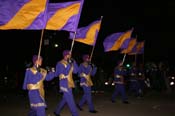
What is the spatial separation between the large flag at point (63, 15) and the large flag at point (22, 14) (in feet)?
3.87

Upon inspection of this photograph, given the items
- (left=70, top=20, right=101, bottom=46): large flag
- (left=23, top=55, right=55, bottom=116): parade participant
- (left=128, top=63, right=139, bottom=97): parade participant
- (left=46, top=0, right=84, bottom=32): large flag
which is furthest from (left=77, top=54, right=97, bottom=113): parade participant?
(left=128, top=63, right=139, bottom=97): parade participant

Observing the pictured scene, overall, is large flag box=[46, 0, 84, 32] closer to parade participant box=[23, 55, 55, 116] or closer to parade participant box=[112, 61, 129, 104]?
parade participant box=[23, 55, 55, 116]

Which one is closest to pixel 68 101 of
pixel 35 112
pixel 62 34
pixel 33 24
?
pixel 35 112

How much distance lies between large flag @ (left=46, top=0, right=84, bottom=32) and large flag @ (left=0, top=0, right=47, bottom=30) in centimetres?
118

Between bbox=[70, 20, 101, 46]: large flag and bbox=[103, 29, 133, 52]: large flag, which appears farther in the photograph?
bbox=[103, 29, 133, 52]: large flag

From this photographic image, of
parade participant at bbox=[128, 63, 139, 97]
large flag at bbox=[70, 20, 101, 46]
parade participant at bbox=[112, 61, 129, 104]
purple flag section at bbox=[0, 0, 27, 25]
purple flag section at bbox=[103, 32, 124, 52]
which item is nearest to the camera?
purple flag section at bbox=[0, 0, 27, 25]

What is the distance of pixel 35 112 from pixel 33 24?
236 cm

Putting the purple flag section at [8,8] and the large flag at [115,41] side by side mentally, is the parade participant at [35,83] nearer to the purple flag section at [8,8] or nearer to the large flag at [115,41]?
the purple flag section at [8,8]

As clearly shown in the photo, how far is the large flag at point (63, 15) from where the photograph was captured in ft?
45.8

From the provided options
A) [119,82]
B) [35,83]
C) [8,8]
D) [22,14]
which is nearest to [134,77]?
[119,82]

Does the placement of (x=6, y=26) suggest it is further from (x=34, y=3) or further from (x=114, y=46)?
(x=114, y=46)

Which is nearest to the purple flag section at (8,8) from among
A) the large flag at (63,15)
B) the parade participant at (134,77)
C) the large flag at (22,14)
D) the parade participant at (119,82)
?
the large flag at (22,14)

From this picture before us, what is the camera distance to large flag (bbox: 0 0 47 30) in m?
12.3

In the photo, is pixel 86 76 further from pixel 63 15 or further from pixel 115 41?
pixel 115 41
